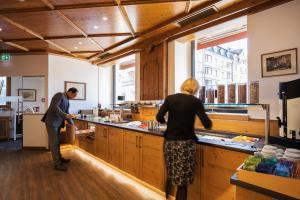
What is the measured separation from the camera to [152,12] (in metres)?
3.25

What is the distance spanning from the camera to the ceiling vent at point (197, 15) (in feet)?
9.91

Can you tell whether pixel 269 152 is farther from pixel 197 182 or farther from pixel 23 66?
pixel 23 66

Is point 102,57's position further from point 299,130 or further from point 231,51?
point 299,130

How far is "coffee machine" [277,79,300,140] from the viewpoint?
64.6 inches

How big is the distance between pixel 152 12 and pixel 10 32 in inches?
119

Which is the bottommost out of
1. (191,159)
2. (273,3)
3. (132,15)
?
(191,159)

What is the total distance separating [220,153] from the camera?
6.64 ft

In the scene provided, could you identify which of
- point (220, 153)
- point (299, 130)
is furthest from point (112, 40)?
point (299, 130)

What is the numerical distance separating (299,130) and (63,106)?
3.68 metres

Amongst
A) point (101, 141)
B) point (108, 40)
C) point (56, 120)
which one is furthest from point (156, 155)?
point (108, 40)

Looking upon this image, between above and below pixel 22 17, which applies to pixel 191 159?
below

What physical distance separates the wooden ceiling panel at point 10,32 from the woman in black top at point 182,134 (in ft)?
11.5

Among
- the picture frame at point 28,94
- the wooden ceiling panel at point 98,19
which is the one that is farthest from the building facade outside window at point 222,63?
the picture frame at point 28,94

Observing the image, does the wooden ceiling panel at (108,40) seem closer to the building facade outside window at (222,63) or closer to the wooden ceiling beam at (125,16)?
the wooden ceiling beam at (125,16)
